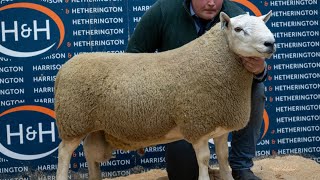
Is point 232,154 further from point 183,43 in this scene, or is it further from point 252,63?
point 252,63

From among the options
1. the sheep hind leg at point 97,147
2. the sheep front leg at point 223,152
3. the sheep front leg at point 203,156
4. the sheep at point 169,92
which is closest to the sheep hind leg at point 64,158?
the sheep at point 169,92

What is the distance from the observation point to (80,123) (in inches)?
141

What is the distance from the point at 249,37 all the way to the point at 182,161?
137 cm

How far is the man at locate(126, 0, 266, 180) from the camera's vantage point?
4.05m

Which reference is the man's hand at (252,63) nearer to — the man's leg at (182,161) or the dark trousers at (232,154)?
the dark trousers at (232,154)

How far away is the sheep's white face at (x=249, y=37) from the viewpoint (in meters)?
3.11

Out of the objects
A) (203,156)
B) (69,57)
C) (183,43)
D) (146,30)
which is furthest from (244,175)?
(69,57)

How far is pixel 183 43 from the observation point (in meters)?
4.09

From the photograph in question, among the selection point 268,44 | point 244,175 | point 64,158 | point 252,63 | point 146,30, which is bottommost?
point 244,175

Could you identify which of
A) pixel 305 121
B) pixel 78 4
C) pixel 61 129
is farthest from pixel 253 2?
pixel 61 129

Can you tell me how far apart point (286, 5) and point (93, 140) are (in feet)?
7.66

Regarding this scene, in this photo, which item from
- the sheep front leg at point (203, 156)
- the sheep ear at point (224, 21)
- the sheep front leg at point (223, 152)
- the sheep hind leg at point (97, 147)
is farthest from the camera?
the sheep hind leg at point (97, 147)

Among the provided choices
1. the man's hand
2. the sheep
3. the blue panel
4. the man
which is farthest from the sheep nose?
the blue panel

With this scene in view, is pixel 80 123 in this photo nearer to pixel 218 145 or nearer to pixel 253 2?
pixel 218 145
